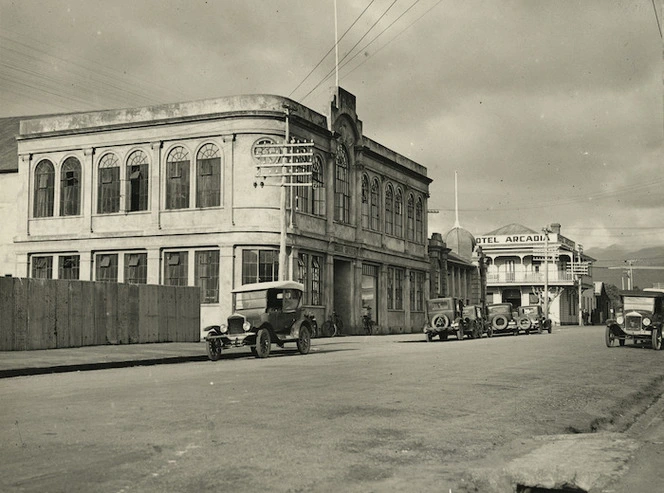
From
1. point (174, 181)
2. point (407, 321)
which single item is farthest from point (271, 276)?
point (407, 321)

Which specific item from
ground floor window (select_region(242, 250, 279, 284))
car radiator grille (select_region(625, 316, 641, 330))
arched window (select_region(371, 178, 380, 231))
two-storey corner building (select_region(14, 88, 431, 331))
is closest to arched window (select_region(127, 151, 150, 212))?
two-storey corner building (select_region(14, 88, 431, 331))

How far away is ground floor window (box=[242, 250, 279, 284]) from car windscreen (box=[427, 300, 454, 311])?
25.7 feet

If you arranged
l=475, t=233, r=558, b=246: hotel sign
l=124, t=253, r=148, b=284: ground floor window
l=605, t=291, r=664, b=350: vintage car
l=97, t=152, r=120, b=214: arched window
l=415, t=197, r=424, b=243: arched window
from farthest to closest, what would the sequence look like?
l=475, t=233, r=558, b=246: hotel sign → l=415, t=197, r=424, b=243: arched window → l=97, t=152, r=120, b=214: arched window → l=124, t=253, r=148, b=284: ground floor window → l=605, t=291, r=664, b=350: vintage car

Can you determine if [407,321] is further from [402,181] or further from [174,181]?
[174,181]

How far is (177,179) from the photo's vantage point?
3628 centimetres

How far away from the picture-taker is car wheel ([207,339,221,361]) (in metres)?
20.9

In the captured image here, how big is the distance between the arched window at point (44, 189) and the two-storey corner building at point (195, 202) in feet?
0.20

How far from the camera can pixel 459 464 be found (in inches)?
247

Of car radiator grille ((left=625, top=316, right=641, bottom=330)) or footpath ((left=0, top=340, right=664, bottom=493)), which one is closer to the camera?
footpath ((left=0, top=340, right=664, bottom=493))

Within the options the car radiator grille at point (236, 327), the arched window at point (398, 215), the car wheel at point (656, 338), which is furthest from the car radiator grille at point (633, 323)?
the arched window at point (398, 215)

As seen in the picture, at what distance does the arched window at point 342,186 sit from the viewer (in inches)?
1597

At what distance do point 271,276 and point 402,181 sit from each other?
17.6 m

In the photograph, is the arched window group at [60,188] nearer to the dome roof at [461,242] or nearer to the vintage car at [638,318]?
the vintage car at [638,318]

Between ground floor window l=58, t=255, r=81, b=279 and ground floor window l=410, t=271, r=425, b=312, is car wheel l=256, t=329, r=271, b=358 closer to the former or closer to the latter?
ground floor window l=58, t=255, r=81, b=279
